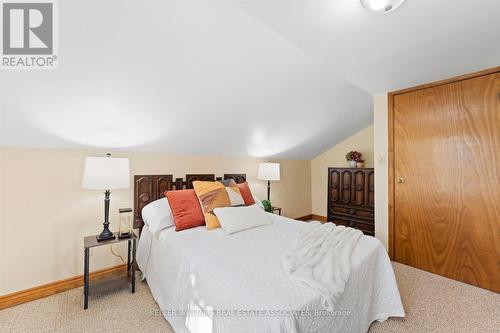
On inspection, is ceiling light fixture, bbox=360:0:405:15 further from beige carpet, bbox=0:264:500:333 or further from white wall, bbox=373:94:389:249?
beige carpet, bbox=0:264:500:333

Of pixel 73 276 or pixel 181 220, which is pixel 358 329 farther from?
pixel 73 276

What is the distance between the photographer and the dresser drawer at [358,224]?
3420 mm

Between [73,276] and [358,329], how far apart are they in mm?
2449

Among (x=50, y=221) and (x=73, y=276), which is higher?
(x=50, y=221)

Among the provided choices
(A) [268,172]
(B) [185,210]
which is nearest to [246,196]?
(B) [185,210]

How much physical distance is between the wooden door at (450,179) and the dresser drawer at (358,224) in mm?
824

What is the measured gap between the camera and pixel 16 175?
72.6 inches

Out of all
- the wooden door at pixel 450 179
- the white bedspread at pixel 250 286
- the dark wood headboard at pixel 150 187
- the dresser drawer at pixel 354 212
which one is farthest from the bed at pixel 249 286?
the dresser drawer at pixel 354 212

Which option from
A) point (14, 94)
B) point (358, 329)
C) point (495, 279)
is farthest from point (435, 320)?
point (14, 94)

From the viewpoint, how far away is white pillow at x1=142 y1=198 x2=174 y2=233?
2.05 meters

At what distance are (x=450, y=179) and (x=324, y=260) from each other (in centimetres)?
179

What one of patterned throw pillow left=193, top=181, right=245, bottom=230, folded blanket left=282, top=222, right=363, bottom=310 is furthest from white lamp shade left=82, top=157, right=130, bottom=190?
folded blanket left=282, top=222, right=363, bottom=310

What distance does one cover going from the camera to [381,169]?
272 cm

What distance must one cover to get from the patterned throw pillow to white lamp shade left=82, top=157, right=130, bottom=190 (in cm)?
68
